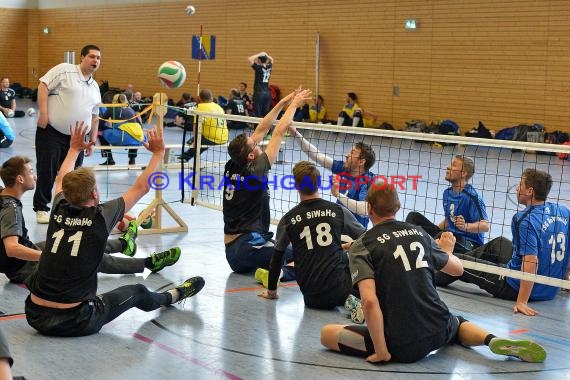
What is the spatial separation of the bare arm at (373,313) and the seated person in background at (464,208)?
2561 mm

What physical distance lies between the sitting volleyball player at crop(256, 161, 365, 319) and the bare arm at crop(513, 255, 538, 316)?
1.34m

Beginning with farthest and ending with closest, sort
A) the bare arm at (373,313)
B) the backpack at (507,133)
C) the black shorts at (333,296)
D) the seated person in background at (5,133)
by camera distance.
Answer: the backpack at (507,133) < the seated person in background at (5,133) < the black shorts at (333,296) < the bare arm at (373,313)

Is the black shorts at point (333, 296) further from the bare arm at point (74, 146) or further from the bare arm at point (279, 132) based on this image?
the bare arm at point (74, 146)

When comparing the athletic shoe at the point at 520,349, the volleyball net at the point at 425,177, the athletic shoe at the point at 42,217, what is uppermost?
the volleyball net at the point at 425,177

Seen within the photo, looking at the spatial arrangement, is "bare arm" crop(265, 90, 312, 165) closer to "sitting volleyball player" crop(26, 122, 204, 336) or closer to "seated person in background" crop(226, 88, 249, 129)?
"sitting volleyball player" crop(26, 122, 204, 336)

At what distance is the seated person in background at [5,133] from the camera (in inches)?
558

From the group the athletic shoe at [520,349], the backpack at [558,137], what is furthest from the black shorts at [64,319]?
the backpack at [558,137]

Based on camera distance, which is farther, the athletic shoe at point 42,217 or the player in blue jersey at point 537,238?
the athletic shoe at point 42,217

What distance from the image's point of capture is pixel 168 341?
541 centimetres

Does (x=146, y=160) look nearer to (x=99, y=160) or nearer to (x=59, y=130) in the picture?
(x=99, y=160)

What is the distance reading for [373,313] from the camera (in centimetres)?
464

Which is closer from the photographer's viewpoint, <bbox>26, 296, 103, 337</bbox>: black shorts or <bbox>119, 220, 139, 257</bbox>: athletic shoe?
<bbox>26, 296, 103, 337</bbox>: black shorts

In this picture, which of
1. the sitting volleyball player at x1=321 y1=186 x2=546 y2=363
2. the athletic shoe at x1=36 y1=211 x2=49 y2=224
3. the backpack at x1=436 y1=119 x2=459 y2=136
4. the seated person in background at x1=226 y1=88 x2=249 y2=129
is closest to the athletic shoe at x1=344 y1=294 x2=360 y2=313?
the sitting volleyball player at x1=321 y1=186 x2=546 y2=363

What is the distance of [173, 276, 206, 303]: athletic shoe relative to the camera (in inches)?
245
